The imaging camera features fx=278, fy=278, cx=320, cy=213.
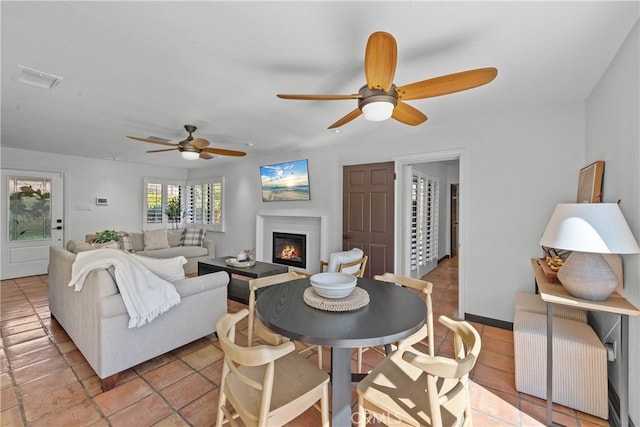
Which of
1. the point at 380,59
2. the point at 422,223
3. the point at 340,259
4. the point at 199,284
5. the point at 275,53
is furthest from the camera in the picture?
the point at 422,223

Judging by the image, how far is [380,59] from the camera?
4.77 feet

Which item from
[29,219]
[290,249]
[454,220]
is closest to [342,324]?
[290,249]

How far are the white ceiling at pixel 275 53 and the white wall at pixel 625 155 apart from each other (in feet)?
0.47

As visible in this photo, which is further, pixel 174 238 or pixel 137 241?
pixel 174 238

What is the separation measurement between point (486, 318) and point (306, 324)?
278cm

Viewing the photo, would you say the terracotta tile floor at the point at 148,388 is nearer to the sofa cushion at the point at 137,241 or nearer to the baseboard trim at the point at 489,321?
the baseboard trim at the point at 489,321

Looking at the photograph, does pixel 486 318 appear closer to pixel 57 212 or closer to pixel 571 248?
pixel 571 248

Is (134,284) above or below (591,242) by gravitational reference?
below

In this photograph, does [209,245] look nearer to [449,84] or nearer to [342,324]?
[342,324]

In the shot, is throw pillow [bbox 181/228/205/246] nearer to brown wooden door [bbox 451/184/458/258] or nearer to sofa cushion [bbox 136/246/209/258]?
sofa cushion [bbox 136/246/209/258]

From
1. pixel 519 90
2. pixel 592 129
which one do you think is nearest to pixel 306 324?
pixel 519 90

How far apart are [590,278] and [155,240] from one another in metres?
6.34

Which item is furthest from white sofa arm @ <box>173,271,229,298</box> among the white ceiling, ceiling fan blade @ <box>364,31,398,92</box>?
ceiling fan blade @ <box>364,31,398,92</box>

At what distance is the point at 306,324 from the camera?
1336mm
